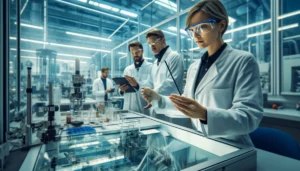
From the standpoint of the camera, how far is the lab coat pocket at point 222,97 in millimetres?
896

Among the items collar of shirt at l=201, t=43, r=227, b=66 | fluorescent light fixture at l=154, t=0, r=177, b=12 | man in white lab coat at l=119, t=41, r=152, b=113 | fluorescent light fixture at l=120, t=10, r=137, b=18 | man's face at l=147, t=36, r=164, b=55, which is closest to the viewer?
collar of shirt at l=201, t=43, r=227, b=66

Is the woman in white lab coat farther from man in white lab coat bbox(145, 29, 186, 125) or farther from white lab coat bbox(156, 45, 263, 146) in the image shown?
man in white lab coat bbox(145, 29, 186, 125)

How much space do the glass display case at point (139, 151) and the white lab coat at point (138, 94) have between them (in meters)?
1.15

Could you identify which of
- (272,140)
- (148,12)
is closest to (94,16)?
(148,12)

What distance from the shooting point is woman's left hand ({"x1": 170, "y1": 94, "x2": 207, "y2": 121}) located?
0.71 m

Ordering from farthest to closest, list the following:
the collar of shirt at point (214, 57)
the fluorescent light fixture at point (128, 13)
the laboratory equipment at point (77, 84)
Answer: the fluorescent light fixture at point (128, 13), the laboratory equipment at point (77, 84), the collar of shirt at point (214, 57)

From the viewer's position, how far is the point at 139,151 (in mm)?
813

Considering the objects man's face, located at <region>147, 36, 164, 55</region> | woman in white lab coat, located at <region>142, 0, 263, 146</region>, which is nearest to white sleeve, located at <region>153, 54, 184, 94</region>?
man's face, located at <region>147, 36, 164, 55</region>

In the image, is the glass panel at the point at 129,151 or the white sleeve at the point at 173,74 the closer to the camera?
the glass panel at the point at 129,151

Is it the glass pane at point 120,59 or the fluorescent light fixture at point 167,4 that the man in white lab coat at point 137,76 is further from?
the glass pane at point 120,59

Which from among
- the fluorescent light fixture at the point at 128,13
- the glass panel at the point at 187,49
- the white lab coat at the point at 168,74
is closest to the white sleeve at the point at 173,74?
the white lab coat at the point at 168,74

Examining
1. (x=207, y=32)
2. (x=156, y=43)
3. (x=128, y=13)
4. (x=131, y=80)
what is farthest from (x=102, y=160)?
(x=128, y=13)

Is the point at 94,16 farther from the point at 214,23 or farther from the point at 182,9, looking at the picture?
the point at 214,23

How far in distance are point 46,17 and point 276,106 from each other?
558cm
